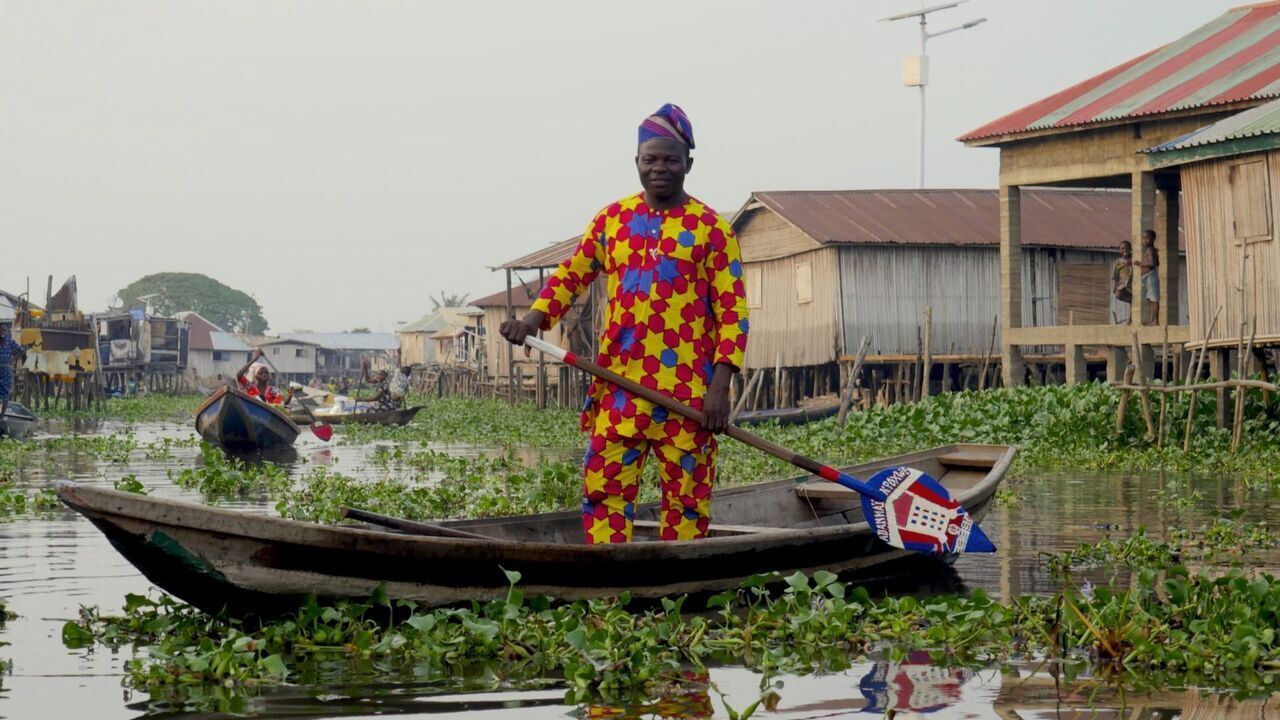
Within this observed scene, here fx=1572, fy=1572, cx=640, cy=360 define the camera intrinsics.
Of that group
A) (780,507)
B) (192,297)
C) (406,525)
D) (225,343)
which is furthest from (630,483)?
(192,297)

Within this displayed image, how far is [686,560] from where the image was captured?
6090mm

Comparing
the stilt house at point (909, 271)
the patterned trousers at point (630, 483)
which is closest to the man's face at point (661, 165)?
the patterned trousers at point (630, 483)

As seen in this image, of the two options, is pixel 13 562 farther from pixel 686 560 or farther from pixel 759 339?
pixel 759 339

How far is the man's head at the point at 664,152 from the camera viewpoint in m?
6.19

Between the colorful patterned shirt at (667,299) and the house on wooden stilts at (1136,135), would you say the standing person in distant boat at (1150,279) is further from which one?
the colorful patterned shirt at (667,299)

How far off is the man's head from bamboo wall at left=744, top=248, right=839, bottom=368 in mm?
21695

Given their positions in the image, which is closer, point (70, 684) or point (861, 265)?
point (70, 684)

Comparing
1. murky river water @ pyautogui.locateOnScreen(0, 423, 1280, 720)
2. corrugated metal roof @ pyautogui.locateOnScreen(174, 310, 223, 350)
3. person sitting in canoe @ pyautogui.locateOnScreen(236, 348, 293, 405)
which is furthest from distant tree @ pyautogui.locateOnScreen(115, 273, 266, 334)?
murky river water @ pyautogui.locateOnScreen(0, 423, 1280, 720)

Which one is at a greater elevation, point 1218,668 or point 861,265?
point 861,265

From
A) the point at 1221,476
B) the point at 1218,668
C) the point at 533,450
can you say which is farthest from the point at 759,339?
the point at 1218,668

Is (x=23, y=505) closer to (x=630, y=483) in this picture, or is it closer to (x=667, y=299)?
(x=630, y=483)

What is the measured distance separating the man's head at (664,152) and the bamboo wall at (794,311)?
71.2 feet

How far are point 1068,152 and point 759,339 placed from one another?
37.1ft

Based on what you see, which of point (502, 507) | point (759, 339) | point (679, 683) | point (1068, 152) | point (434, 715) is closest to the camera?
point (434, 715)
